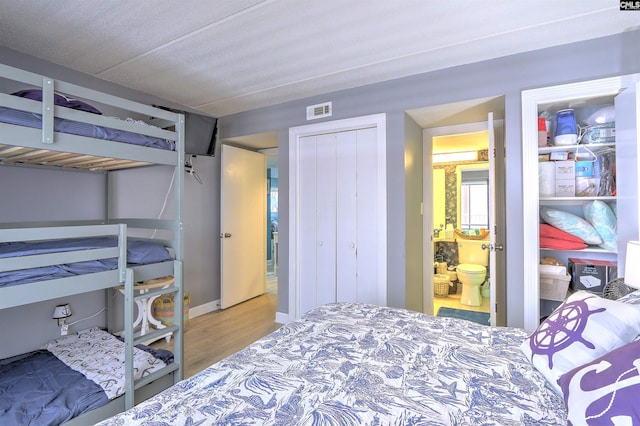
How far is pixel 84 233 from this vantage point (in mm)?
1568

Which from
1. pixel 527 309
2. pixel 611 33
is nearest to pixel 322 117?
pixel 611 33

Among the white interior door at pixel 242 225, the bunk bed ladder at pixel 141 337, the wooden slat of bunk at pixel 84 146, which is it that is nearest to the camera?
the wooden slat of bunk at pixel 84 146

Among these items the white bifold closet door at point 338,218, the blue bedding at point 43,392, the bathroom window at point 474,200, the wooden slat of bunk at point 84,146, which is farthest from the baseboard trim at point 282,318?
the bathroom window at point 474,200

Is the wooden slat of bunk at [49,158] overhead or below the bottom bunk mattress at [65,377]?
overhead

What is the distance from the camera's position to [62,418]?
1517mm

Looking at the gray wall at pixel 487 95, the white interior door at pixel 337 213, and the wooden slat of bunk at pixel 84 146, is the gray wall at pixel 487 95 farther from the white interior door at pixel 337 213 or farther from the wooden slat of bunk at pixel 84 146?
the wooden slat of bunk at pixel 84 146

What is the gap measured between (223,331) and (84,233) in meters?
1.92

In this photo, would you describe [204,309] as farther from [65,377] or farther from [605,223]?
[605,223]

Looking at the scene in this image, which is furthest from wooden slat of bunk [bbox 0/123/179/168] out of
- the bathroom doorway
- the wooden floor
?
the bathroom doorway

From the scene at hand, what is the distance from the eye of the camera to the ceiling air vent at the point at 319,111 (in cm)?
308

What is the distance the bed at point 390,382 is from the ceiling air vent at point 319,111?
2.28m

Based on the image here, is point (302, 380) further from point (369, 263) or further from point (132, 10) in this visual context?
point (132, 10)

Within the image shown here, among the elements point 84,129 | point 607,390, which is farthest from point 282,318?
point 607,390

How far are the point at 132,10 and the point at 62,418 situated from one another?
2.29 meters
